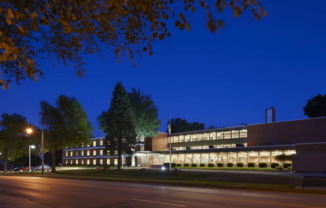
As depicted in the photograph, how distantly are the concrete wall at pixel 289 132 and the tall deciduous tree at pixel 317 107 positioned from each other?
2310cm

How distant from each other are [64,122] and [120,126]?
9.49m

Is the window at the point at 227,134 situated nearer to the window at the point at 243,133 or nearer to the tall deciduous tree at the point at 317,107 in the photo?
the window at the point at 243,133

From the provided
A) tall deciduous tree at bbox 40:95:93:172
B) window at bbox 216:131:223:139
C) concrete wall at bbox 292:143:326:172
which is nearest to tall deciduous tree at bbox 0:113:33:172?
tall deciduous tree at bbox 40:95:93:172

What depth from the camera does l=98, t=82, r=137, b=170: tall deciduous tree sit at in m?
59.0

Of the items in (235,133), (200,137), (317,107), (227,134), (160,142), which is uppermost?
(317,107)

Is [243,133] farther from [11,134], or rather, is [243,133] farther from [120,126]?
[11,134]

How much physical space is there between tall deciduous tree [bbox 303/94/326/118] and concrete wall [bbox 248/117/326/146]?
2310 cm

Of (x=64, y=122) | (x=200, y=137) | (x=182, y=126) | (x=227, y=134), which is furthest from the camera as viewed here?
(x=182, y=126)

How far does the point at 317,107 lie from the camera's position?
80.2 meters

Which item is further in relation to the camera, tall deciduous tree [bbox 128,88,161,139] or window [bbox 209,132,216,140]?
window [bbox 209,132,216,140]

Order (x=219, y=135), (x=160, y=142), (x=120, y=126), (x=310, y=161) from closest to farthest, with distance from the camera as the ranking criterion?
(x=310, y=161) → (x=120, y=126) → (x=219, y=135) → (x=160, y=142)

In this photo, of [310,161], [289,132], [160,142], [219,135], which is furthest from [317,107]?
[160,142]

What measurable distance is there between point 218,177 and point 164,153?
1673 inches

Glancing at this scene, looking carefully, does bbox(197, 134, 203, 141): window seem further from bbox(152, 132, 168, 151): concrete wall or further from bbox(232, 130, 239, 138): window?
bbox(152, 132, 168, 151): concrete wall
